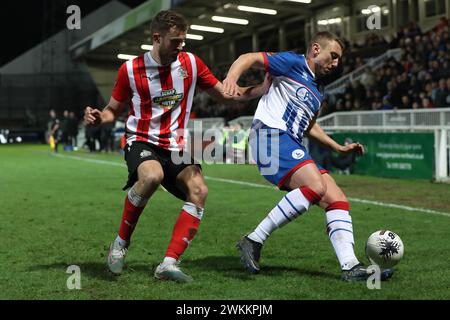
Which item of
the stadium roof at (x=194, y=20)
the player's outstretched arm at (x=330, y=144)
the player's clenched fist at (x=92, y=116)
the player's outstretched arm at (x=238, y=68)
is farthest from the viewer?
the stadium roof at (x=194, y=20)

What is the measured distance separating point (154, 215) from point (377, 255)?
177 inches

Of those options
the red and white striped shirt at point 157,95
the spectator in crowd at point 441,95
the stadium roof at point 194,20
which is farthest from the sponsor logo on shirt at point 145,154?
the stadium roof at point 194,20

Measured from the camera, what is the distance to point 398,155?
47.3 feet

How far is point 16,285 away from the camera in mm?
4582

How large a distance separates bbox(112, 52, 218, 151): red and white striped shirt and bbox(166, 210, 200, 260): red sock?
21.5 inches

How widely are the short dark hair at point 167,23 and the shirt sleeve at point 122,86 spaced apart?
390mm

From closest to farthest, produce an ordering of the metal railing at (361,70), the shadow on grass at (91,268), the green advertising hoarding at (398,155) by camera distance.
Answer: the shadow on grass at (91,268)
the green advertising hoarding at (398,155)
the metal railing at (361,70)

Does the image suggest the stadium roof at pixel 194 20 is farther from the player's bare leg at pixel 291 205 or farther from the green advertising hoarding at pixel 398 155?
the player's bare leg at pixel 291 205

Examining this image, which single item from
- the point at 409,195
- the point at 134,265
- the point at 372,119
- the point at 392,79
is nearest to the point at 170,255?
the point at 134,265

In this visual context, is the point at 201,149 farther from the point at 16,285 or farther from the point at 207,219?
the point at 16,285

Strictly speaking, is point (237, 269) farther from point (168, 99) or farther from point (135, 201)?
point (168, 99)

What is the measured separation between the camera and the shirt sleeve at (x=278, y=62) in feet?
15.7

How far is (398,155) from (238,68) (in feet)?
35.1
